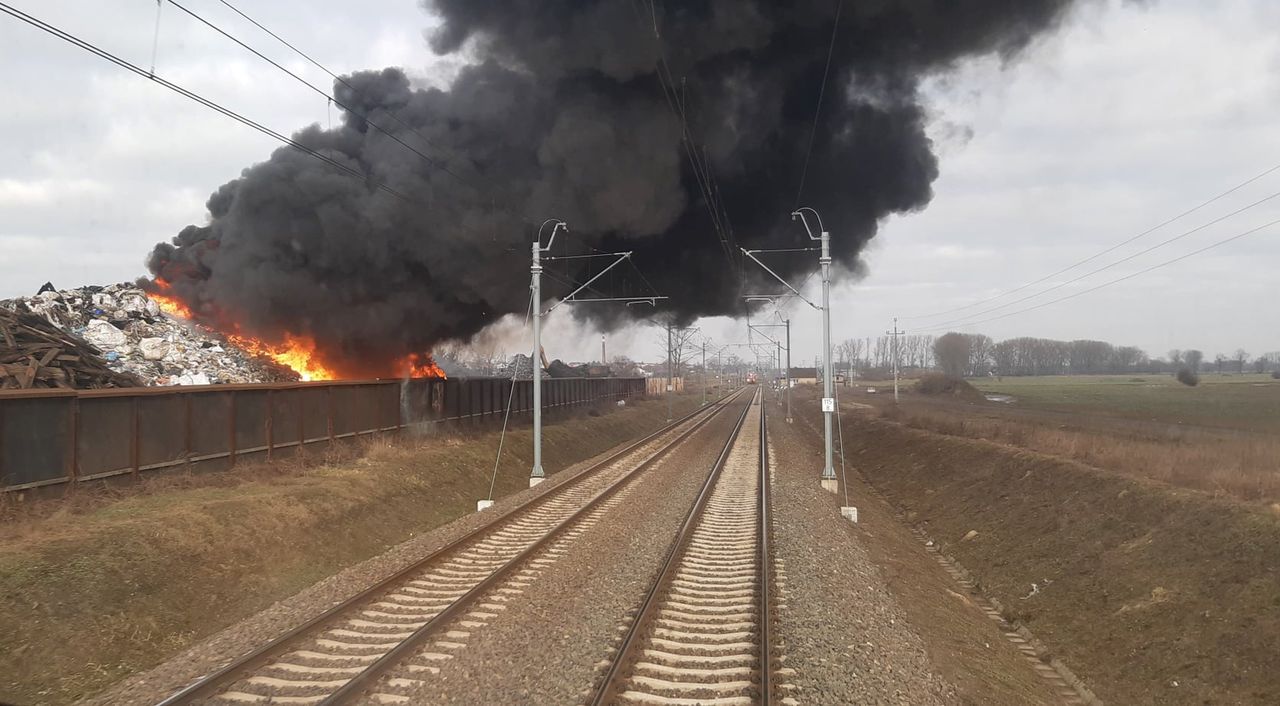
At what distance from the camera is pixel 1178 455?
16.7 meters

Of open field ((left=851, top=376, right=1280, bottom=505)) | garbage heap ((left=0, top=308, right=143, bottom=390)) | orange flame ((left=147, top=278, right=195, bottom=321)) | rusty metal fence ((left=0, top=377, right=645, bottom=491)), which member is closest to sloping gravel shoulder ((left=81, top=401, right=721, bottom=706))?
rusty metal fence ((left=0, top=377, right=645, bottom=491))

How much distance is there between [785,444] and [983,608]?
21755 mm

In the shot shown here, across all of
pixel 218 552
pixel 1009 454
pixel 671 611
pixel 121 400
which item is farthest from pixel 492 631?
pixel 1009 454

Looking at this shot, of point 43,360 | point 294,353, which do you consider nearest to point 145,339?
point 294,353

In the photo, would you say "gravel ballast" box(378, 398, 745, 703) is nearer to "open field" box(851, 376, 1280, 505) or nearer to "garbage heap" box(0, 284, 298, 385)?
"open field" box(851, 376, 1280, 505)

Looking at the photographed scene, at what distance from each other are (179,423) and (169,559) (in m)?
4.56

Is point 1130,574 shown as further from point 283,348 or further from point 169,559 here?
point 283,348

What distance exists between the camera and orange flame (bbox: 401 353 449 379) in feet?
96.7

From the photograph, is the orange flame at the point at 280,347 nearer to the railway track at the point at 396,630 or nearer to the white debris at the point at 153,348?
the white debris at the point at 153,348

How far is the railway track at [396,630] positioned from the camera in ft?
20.5

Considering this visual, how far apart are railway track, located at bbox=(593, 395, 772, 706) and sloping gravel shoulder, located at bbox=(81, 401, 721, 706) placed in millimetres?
3804

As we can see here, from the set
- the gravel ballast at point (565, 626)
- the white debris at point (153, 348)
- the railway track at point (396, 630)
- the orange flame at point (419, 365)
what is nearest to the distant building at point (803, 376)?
the orange flame at point (419, 365)

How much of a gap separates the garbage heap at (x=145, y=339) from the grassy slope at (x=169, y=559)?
8.93m

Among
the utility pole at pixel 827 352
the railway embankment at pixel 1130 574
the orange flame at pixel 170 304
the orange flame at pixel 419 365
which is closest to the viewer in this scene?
the railway embankment at pixel 1130 574
